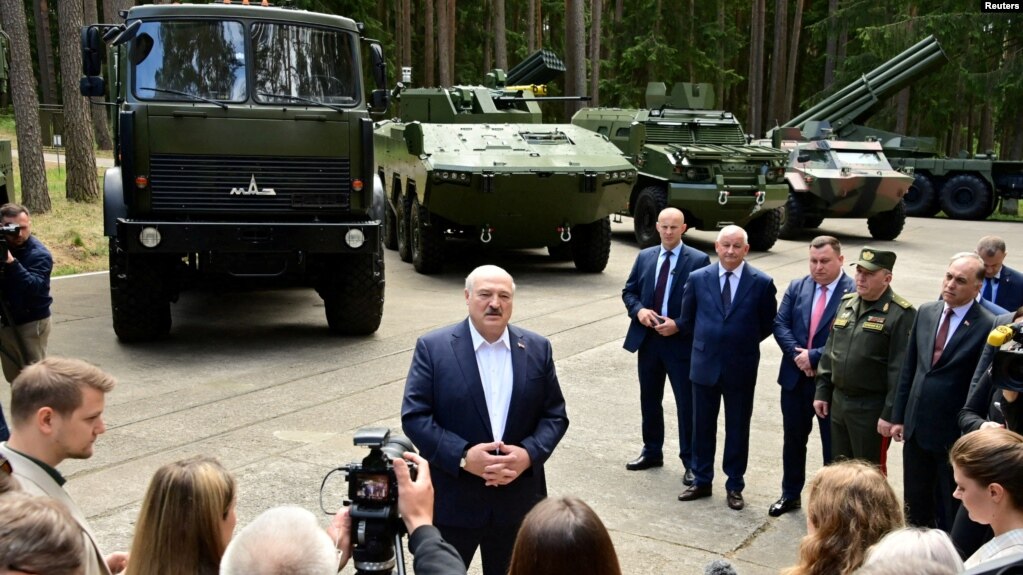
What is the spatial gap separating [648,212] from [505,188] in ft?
15.6

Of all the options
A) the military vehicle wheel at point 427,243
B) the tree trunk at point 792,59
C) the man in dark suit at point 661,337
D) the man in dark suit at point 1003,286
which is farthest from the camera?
the tree trunk at point 792,59

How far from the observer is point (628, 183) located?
14359mm

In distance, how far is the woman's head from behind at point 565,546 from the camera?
8.16ft

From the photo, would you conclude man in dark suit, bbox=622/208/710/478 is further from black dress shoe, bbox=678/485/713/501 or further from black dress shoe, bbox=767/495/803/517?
black dress shoe, bbox=767/495/803/517

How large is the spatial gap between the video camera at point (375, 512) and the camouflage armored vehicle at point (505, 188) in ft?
35.6

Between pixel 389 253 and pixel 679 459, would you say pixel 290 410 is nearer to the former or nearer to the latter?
pixel 679 459

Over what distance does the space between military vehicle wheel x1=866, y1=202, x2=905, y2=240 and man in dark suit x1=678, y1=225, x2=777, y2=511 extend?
571 inches

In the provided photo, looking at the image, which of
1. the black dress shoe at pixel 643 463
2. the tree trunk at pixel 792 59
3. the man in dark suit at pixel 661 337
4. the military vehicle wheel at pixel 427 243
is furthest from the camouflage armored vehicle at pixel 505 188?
the tree trunk at pixel 792 59

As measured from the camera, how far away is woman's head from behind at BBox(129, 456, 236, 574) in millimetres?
2967

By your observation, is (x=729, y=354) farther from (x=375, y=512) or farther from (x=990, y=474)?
(x=375, y=512)

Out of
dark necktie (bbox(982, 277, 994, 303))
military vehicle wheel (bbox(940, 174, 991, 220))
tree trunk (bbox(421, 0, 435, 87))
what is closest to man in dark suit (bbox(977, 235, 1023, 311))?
dark necktie (bbox(982, 277, 994, 303))

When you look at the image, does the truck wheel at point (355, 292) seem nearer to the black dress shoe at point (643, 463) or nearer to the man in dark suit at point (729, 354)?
the black dress shoe at point (643, 463)

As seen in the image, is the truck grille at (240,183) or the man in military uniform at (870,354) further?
the truck grille at (240,183)

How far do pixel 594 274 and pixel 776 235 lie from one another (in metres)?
4.37
